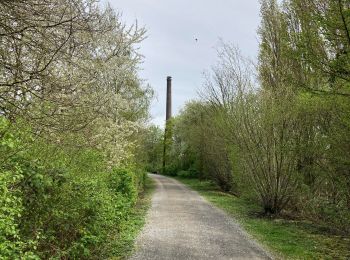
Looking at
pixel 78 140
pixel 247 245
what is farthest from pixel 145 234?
pixel 78 140

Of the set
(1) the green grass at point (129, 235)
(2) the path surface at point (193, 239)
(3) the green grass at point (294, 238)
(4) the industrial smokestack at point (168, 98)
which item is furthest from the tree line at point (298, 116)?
(4) the industrial smokestack at point (168, 98)

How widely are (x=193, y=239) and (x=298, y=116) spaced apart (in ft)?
22.3

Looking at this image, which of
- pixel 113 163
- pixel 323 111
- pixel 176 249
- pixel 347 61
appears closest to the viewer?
pixel 347 61

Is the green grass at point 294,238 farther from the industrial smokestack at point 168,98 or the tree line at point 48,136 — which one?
the industrial smokestack at point 168,98

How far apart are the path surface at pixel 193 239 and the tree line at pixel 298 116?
2.87 m

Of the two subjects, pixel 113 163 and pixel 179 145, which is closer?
pixel 113 163

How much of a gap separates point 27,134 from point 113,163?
852 cm

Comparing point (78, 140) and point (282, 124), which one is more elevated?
point (282, 124)

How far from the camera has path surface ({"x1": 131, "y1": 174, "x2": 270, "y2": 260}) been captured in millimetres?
8859

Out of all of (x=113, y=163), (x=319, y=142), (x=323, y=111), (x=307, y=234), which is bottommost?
(x=307, y=234)

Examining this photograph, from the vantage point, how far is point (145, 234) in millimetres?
11211

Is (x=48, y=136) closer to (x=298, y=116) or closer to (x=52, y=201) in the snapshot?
(x=52, y=201)

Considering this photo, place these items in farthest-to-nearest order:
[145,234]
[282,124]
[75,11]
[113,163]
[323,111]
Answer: [282,124] → [113,163] → [323,111] → [145,234] → [75,11]

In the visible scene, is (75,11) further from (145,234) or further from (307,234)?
(307,234)
